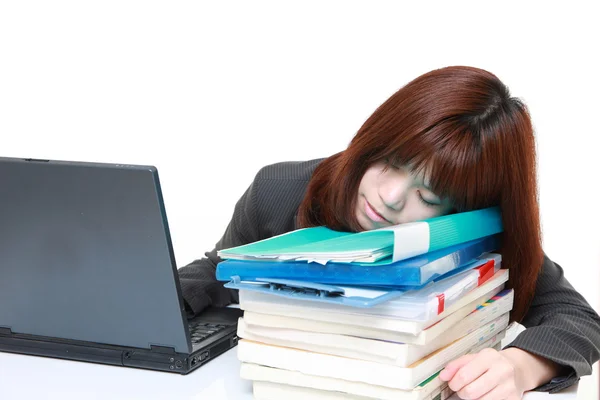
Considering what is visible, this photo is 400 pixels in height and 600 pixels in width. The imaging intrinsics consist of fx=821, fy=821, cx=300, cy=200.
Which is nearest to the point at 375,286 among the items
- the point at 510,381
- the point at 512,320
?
the point at 510,381

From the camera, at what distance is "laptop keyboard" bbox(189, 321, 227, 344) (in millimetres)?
1481

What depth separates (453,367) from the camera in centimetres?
123

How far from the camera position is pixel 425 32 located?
9.27 feet

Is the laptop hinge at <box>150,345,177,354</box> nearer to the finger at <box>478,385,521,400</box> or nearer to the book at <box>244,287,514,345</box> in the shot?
the book at <box>244,287,514,345</box>

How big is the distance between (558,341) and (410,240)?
16.6 inches

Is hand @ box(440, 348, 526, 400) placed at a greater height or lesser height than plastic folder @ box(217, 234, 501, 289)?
lesser

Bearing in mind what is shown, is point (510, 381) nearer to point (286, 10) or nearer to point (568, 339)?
point (568, 339)

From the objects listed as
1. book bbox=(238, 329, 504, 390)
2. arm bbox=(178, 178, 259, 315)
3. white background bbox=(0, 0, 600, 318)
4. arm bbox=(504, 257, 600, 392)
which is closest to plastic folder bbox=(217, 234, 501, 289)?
book bbox=(238, 329, 504, 390)

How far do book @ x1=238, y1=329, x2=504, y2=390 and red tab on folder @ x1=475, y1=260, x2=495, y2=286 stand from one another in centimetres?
12

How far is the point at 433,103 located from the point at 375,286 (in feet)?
1.37

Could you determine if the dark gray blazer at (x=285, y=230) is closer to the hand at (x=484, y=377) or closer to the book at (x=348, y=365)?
the hand at (x=484, y=377)

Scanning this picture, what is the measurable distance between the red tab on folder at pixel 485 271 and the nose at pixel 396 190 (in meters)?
0.17

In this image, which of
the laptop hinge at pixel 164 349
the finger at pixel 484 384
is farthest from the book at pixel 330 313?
the laptop hinge at pixel 164 349

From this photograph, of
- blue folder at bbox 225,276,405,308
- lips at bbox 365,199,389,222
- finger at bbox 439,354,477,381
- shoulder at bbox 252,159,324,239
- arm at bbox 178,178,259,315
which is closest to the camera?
blue folder at bbox 225,276,405,308
